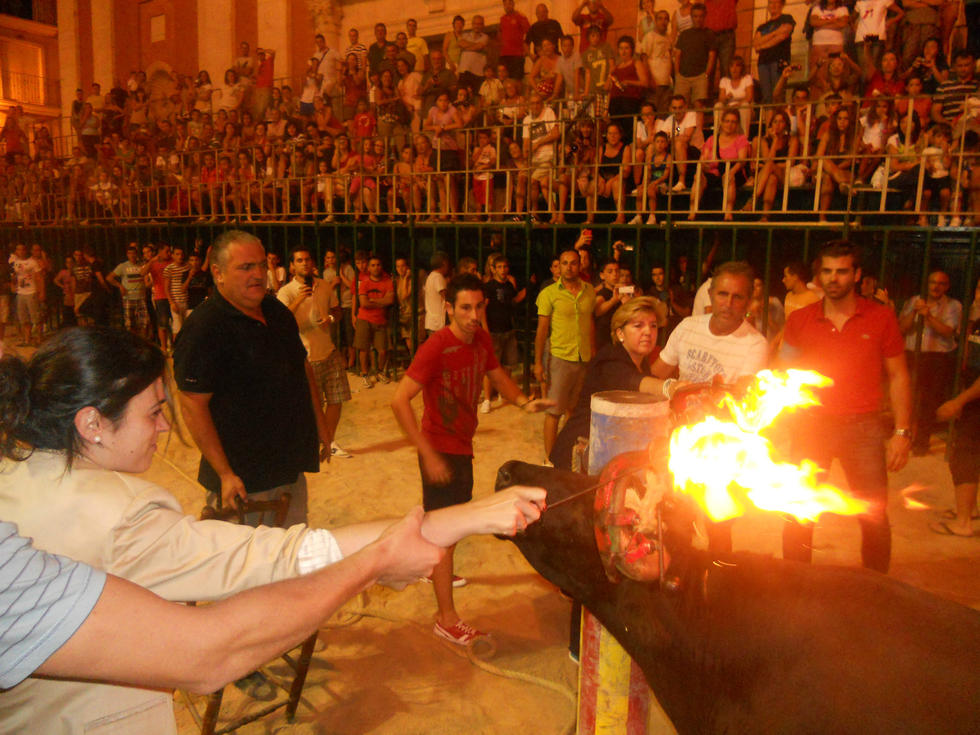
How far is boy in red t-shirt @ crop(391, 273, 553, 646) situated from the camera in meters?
3.95

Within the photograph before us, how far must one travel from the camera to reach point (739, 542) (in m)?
5.29

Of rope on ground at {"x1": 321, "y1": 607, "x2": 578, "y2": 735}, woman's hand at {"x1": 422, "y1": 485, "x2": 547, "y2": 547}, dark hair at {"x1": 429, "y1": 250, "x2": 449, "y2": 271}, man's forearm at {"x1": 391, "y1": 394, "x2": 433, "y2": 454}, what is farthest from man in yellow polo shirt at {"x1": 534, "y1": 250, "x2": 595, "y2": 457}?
woman's hand at {"x1": 422, "y1": 485, "x2": 547, "y2": 547}

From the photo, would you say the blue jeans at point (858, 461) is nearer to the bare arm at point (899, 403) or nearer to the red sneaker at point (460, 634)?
the bare arm at point (899, 403)

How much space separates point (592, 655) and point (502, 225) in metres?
7.64

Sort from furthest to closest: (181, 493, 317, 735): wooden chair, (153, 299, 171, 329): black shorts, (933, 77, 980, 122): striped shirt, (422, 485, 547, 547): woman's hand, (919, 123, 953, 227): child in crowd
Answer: (153, 299, 171, 329): black shorts → (933, 77, 980, 122): striped shirt → (919, 123, 953, 227): child in crowd → (181, 493, 317, 735): wooden chair → (422, 485, 547, 547): woman's hand

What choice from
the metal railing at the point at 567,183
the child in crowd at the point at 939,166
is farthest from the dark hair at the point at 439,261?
the child in crowd at the point at 939,166

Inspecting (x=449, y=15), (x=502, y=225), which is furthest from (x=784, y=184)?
(x=449, y=15)

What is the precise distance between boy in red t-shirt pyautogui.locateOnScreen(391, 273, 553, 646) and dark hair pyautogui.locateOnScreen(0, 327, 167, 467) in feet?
6.95

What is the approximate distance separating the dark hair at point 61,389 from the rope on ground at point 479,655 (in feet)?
8.47

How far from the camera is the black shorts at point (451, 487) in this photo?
3990 mm

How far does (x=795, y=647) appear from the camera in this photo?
6.03 ft

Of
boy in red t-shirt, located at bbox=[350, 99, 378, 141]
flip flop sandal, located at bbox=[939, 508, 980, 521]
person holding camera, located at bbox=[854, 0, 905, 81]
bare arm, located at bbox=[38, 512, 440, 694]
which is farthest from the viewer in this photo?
boy in red t-shirt, located at bbox=[350, 99, 378, 141]

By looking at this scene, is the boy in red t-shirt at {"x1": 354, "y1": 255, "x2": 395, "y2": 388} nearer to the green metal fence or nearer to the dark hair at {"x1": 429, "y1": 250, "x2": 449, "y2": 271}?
the green metal fence

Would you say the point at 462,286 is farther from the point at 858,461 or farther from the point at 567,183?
the point at 567,183
